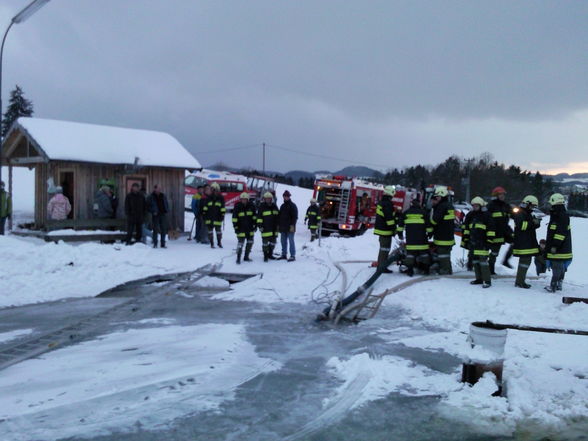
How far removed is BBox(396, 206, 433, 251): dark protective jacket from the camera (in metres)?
10.7

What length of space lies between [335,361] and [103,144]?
14084mm

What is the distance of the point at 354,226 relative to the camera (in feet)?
74.8

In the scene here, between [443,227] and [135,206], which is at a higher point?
[135,206]

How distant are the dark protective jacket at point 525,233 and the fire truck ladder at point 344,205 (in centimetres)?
1329

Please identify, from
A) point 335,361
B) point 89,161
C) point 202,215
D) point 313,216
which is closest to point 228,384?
point 335,361

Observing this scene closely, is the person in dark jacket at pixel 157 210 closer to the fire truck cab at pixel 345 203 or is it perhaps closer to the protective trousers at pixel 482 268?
the protective trousers at pixel 482 268

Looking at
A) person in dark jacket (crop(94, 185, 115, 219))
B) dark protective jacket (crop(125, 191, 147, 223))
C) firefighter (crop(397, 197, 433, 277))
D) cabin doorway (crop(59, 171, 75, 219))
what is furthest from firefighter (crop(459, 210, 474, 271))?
cabin doorway (crop(59, 171, 75, 219))

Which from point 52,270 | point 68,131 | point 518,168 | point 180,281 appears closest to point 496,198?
point 180,281

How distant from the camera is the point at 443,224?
35.0ft

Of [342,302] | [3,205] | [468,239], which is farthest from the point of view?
[3,205]

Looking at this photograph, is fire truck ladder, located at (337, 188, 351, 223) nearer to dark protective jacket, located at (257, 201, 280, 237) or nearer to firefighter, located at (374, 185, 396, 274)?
dark protective jacket, located at (257, 201, 280, 237)

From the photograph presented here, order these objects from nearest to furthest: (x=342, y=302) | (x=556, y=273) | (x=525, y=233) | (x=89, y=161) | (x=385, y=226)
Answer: (x=342, y=302), (x=556, y=273), (x=525, y=233), (x=385, y=226), (x=89, y=161)

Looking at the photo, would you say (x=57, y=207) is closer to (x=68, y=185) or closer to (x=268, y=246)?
(x=68, y=185)

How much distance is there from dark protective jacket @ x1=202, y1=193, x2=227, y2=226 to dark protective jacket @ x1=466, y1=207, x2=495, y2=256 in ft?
25.7
